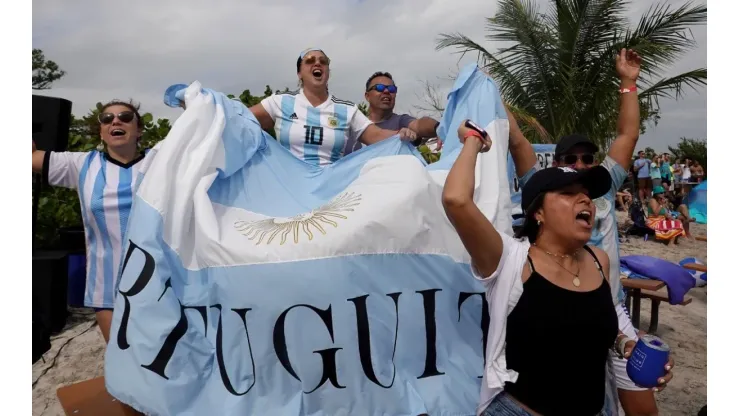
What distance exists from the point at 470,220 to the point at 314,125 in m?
1.68

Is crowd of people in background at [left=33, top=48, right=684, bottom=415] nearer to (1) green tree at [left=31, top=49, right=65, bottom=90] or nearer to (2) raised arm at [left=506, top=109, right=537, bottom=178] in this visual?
(2) raised arm at [left=506, top=109, right=537, bottom=178]

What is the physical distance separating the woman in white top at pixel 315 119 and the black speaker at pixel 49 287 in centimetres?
233

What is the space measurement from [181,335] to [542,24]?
8548 millimetres

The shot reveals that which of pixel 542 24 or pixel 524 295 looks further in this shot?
pixel 542 24

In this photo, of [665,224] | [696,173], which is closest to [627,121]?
[665,224]

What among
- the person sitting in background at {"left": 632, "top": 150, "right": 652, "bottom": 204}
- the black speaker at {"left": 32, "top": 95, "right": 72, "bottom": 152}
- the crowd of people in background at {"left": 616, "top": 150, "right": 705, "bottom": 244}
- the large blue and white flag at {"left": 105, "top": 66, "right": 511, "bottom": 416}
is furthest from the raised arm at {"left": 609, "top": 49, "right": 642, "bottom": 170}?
the person sitting in background at {"left": 632, "top": 150, "right": 652, "bottom": 204}

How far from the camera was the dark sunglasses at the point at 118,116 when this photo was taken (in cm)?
257

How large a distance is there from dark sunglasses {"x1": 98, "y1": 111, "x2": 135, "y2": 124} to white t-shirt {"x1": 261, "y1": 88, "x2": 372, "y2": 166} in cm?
Result: 74

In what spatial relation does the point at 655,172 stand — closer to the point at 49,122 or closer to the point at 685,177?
the point at 685,177

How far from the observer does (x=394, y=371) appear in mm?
1862

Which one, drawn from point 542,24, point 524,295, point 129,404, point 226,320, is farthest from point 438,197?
point 542,24

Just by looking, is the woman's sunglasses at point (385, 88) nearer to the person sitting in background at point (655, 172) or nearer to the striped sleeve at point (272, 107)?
the striped sleeve at point (272, 107)

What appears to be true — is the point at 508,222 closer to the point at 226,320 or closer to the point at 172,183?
the point at 226,320

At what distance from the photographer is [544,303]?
1.47 metres
